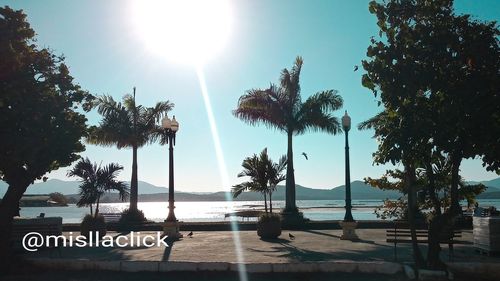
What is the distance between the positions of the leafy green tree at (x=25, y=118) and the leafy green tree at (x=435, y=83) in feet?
29.3

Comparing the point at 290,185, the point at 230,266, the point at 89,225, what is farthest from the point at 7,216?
the point at 290,185

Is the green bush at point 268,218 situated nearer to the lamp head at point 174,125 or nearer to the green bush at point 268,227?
the green bush at point 268,227

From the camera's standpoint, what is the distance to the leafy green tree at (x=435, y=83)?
10.0m

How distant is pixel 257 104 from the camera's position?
2575 centimetres

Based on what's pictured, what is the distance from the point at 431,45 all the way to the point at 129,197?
21.5m

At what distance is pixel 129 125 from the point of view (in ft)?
92.9

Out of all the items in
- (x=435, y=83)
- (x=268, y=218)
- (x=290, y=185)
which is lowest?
(x=268, y=218)

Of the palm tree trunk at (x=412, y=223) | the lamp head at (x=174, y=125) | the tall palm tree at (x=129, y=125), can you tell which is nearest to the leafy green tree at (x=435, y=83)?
the palm tree trunk at (x=412, y=223)

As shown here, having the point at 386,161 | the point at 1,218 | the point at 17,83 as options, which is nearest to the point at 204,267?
the point at 386,161

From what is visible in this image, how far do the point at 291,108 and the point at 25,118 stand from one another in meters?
15.1

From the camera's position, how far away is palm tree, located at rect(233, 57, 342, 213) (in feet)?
83.6

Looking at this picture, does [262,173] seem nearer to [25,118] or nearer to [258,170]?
[258,170]

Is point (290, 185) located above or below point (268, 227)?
above

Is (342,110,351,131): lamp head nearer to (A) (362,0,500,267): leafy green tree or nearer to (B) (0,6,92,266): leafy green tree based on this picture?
(A) (362,0,500,267): leafy green tree
